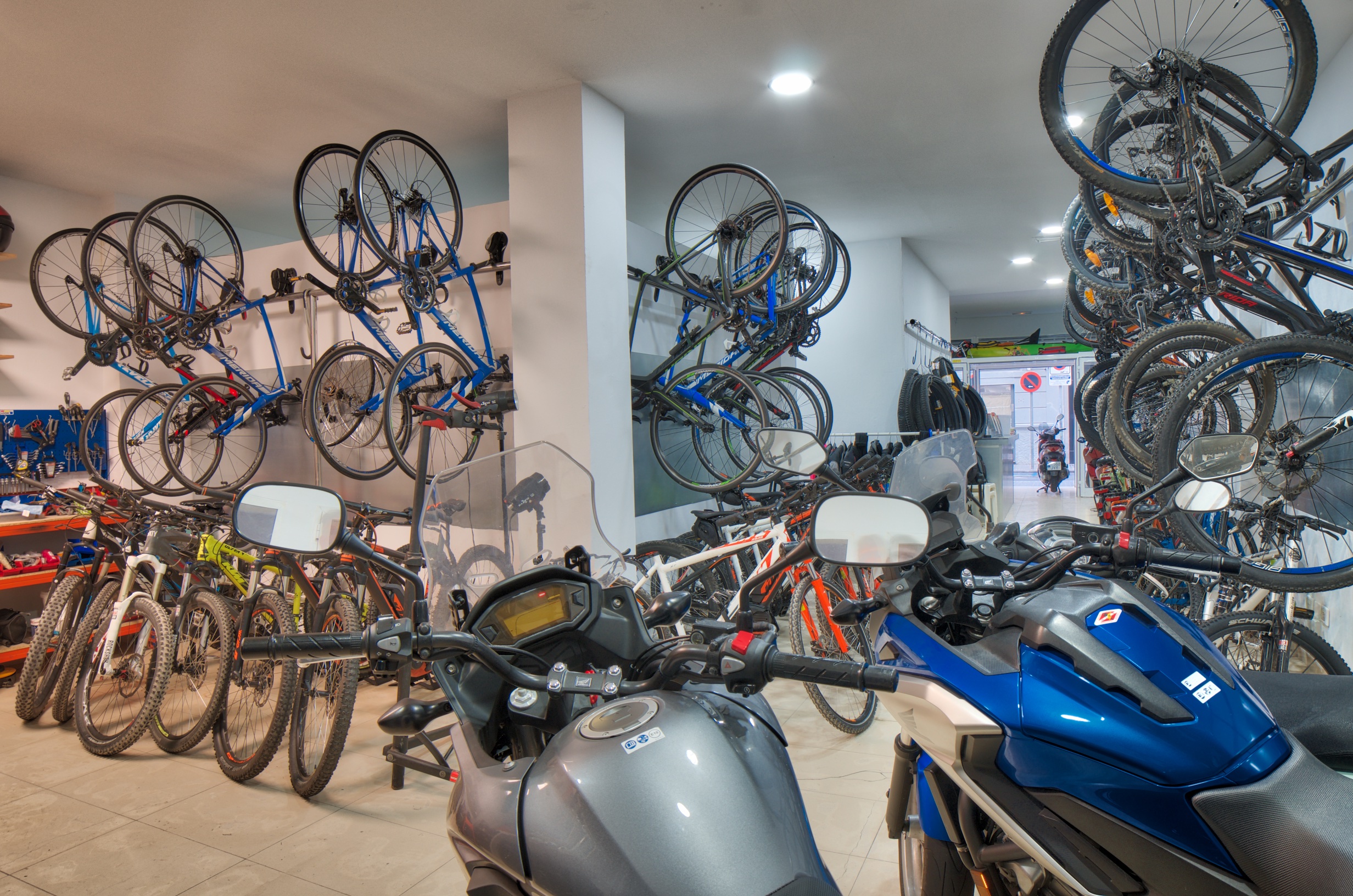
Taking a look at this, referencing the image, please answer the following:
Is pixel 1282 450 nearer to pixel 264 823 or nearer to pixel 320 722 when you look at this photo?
pixel 320 722

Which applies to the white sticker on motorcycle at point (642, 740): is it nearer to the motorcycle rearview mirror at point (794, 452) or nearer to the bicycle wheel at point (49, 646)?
the motorcycle rearview mirror at point (794, 452)

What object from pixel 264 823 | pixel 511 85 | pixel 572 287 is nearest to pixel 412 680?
pixel 264 823

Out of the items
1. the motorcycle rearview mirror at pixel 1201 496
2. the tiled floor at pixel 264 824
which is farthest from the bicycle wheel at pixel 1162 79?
the tiled floor at pixel 264 824

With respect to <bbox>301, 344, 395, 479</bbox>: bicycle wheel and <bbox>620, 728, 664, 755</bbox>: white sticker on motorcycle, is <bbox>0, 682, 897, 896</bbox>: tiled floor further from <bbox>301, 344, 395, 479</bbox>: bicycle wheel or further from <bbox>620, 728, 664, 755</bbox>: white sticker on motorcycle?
<bbox>301, 344, 395, 479</bbox>: bicycle wheel

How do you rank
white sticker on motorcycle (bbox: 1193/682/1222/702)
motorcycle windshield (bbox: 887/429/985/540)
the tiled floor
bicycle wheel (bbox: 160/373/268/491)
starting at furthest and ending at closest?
bicycle wheel (bbox: 160/373/268/491)
the tiled floor
motorcycle windshield (bbox: 887/429/985/540)
white sticker on motorcycle (bbox: 1193/682/1222/702)

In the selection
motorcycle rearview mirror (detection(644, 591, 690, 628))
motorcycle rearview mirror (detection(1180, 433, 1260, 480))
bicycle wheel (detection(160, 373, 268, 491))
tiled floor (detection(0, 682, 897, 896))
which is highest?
bicycle wheel (detection(160, 373, 268, 491))

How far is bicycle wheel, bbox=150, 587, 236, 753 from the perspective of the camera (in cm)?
310

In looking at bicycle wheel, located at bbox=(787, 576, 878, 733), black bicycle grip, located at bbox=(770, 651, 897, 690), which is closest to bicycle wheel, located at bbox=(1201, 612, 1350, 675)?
bicycle wheel, located at bbox=(787, 576, 878, 733)

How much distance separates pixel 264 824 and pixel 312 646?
2229mm

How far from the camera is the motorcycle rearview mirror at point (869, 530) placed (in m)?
1.10

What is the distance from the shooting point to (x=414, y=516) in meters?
3.58

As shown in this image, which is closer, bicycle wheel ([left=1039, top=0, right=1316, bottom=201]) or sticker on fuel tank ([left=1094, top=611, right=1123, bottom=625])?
sticker on fuel tank ([left=1094, top=611, right=1123, bottom=625])

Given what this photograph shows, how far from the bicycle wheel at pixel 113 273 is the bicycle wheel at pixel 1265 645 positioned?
19.7 feet

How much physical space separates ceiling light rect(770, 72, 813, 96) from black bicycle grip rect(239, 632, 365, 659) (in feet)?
13.4
